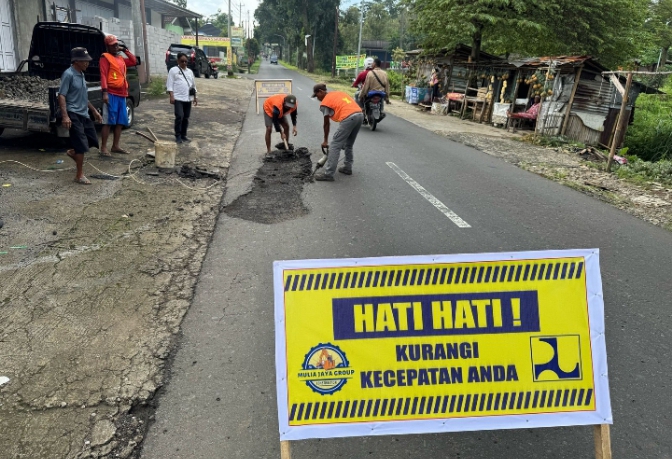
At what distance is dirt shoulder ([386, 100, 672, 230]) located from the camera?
7571 mm

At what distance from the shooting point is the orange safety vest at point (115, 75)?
25.5ft

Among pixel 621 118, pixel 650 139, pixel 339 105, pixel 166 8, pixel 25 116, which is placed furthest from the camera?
pixel 166 8

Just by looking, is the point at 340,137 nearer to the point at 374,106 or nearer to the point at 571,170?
the point at 571,170

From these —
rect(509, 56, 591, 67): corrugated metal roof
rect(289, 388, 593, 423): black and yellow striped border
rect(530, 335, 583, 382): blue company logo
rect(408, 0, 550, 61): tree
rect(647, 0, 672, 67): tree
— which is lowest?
rect(289, 388, 593, 423): black and yellow striped border

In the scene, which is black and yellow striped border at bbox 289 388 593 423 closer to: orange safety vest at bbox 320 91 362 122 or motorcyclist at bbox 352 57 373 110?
orange safety vest at bbox 320 91 362 122

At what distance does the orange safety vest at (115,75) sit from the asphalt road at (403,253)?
221 centimetres

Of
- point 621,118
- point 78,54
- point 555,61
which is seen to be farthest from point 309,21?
point 78,54

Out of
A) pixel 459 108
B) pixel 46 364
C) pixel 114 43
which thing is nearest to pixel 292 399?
pixel 46 364

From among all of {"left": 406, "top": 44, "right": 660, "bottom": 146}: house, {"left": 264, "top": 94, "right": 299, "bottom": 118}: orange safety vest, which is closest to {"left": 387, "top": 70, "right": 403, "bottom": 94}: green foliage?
{"left": 406, "top": 44, "right": 660, "bottom": 146}: house

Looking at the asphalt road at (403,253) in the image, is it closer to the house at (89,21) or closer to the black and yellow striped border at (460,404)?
the black and yellow striped border at (460,404)

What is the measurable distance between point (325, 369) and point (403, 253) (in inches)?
108

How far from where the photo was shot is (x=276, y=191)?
7.11m

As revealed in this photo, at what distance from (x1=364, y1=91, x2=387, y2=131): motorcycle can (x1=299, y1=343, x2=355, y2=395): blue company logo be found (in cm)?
1136

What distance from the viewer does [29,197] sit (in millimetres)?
6059
